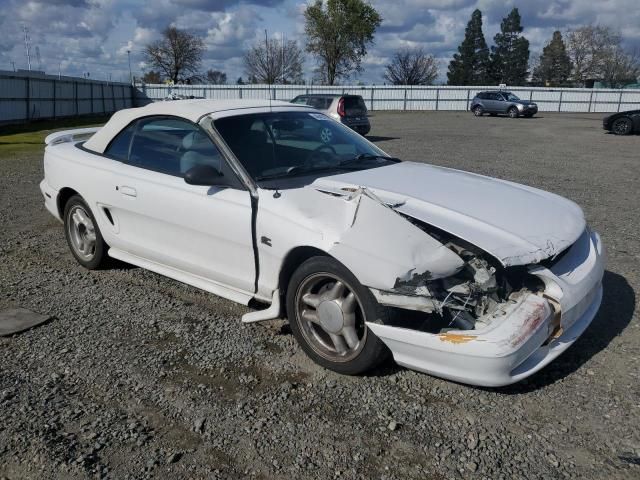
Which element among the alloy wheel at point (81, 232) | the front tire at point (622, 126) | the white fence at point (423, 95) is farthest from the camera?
the white fence at point (423, 95)

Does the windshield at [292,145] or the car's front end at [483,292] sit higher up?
the windshield at [292,145]

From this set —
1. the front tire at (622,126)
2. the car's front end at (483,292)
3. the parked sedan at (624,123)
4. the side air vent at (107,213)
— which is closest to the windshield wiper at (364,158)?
the car's front end at (483,292)

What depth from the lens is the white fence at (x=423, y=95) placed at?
42.8m

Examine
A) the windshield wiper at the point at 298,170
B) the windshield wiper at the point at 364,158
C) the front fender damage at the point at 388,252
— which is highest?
the windshield wiper at the point at 364,158

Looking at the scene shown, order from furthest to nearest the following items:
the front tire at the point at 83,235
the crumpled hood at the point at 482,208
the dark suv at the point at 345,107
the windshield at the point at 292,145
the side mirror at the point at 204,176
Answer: the dark suv at the point at 345,107, the front tire at the point at 83,235, the windshield at the point at 292,145, the side mirror at the point at 204,176, the crumpled hood at the point at 482,208

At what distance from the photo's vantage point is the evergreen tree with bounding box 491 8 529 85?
76.3 metres

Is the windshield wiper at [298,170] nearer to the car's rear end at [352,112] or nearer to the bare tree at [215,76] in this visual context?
the car's rear end at [352,112]

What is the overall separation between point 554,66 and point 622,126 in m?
62.3

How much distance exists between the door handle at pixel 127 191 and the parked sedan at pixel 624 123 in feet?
73.1

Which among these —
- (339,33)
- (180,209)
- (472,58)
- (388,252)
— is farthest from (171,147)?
(472,58)

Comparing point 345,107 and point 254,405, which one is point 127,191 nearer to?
point 254,405

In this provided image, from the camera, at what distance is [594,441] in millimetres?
2691

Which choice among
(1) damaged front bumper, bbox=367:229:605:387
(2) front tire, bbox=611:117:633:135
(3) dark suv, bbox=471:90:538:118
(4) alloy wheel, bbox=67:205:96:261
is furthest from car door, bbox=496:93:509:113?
(1) damaged front bumper, bbox=367:229:605:387

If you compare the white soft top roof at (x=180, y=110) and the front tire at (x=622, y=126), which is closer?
the white soft top roof at (x=180, y=110)
